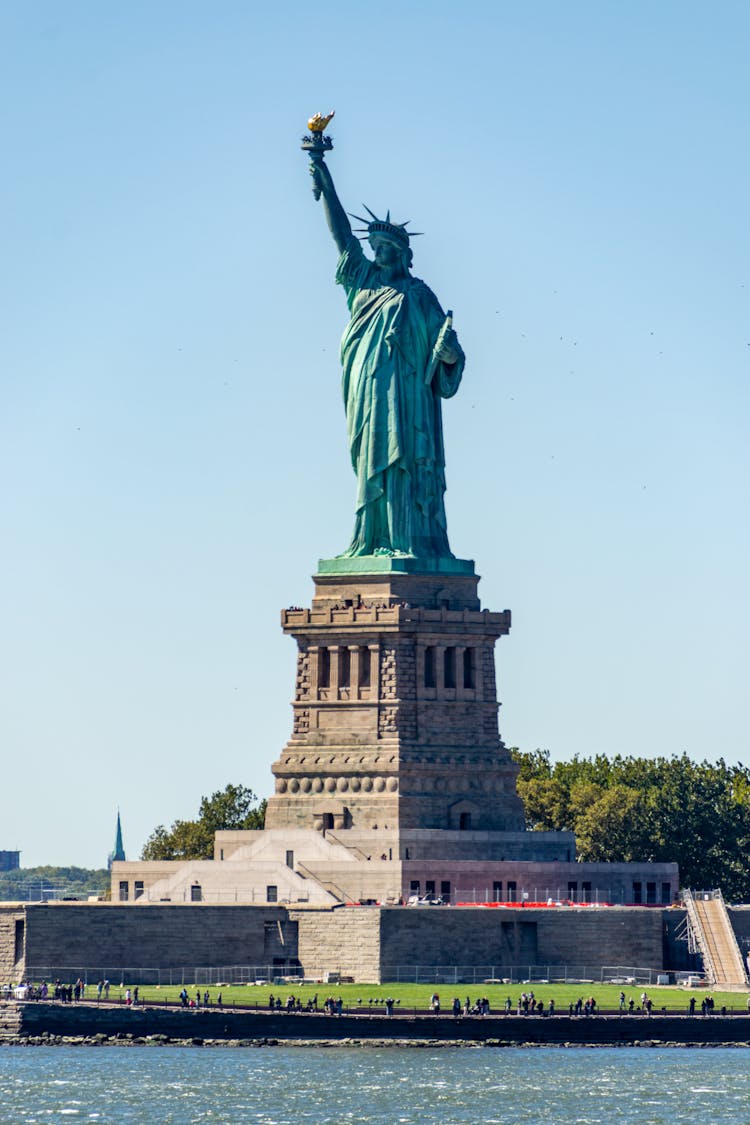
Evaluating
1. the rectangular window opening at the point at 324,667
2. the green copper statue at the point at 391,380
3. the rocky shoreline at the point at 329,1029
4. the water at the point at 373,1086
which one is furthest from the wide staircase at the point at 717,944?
the green copper statue at the point at 391,380

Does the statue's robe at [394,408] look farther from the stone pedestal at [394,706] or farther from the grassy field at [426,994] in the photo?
the grassy field at [426,994]

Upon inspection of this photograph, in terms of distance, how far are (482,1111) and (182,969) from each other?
21.2m

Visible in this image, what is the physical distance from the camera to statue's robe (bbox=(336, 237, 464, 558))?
119250 millimetres

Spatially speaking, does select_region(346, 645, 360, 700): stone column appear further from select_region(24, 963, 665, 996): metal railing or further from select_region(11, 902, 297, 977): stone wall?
select_region(24, 963, 665, 996): metal railing

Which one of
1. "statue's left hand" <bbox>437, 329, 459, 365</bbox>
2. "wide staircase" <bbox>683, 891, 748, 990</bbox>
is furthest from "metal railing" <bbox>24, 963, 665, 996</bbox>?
"statue's left hand" <bbox>437, 329, 459, 365</bbox>

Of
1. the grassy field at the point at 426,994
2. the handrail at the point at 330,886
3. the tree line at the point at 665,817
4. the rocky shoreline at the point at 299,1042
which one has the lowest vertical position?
the rocky shoreline at the point at 299,1042

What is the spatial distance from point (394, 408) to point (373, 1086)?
31.9 meters

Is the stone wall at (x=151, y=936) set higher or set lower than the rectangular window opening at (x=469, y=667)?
lower

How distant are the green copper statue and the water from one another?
939 inches

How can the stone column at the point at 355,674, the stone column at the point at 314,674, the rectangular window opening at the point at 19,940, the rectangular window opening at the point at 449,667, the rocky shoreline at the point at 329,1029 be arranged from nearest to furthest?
1. the rocky shoreline at the point at 329,1029
2. the rectangular window opening at the point at 19,940
3. the stone column at the point at 355,674
4. the rectangular window opening at the point at 449,667
5. the stone column at the point at 314,674

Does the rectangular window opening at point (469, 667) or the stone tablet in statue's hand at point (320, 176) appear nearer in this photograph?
the rectangular window opening at point (469, 667)

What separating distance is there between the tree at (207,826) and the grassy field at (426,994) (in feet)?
89.9

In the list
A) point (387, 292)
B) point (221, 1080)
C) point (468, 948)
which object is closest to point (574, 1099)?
point (221, 1080)

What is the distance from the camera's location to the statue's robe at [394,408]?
119m
